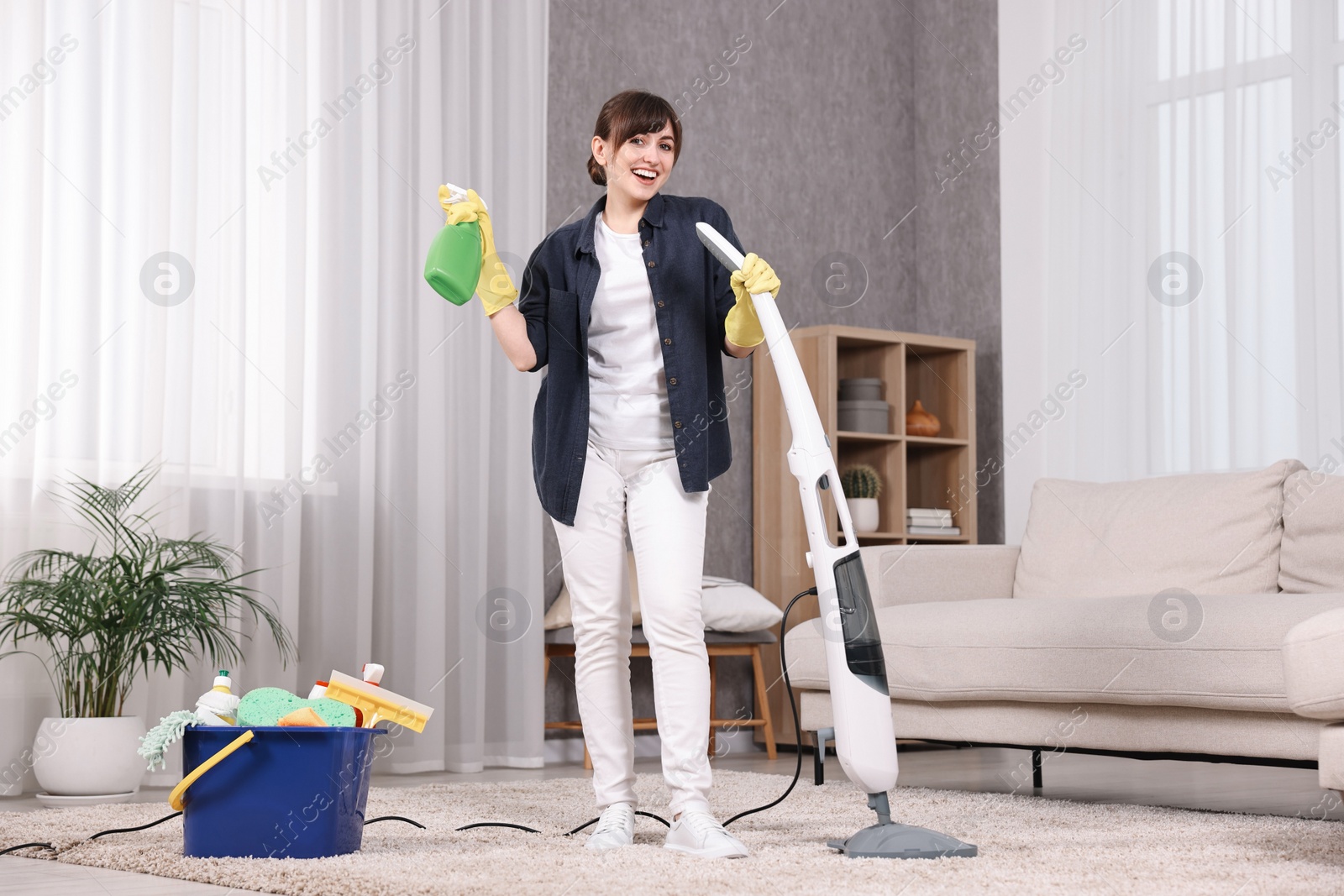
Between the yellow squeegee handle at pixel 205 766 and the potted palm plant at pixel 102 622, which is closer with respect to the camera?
the yellow squeegee handle at pixel 205 766

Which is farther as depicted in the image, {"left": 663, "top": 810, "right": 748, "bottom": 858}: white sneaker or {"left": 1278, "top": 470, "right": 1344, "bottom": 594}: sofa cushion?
{"left": 1278, "top": 470, "right": 1344, "bottom": 594}: sofa cushion

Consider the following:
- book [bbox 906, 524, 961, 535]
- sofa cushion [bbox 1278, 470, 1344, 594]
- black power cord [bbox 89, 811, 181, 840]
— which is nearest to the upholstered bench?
book [bbox 906, 524, 961, 535]

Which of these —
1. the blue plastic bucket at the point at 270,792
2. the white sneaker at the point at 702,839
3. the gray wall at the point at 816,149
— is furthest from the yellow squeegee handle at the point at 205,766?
the gray wall at the point at 816,149

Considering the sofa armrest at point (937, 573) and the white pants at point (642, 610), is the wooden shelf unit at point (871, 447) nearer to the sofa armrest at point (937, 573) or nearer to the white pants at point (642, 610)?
the sofa armrest at point (937, 573)

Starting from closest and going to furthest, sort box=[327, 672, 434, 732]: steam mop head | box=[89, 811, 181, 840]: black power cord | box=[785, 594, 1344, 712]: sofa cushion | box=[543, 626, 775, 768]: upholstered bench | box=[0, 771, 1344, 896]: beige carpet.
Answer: box=[0, 771, 1344, 896]: beige carpet → box=[327, 672, 434, 732]: steam mop head → box=[89, 811, 181, 840]: black power cord → box=[785, 594, 1344, 712]: sofa cushion → box=[543, 626, 775, 768]: upholstered bench

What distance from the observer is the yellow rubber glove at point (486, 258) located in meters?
1.94

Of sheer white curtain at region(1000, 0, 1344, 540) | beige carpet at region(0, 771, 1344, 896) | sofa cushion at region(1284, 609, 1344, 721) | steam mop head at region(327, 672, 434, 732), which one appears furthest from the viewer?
sheer white curtain at region(1000, 0, 1344, 540)

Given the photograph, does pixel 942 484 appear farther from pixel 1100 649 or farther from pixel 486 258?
pixel 486 258

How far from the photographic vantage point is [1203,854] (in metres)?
1.89

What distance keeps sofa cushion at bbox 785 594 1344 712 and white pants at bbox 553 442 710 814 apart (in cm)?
91

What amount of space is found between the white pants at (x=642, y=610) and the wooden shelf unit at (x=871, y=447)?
7.19ft

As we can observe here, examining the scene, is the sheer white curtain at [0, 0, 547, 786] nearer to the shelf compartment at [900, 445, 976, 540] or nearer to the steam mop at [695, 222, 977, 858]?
the shelf compartment at [900, 445, 976, 540]

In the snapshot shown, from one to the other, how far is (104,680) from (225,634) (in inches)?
10.1

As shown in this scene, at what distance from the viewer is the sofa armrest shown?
322cm
